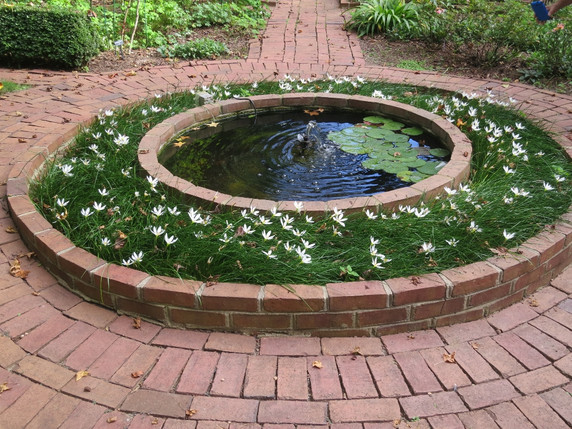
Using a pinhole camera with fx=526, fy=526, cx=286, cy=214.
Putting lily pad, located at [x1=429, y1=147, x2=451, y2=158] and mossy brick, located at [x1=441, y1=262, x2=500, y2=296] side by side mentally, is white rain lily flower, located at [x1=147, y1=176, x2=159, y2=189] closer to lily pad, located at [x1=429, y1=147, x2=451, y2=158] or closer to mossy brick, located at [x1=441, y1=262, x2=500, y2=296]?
mossy brick, located at [x1=441, y1=262, x2=500, y2=296]

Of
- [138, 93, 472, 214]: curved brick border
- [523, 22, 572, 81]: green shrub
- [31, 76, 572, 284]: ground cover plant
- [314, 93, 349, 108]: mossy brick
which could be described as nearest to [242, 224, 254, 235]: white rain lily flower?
[31, 76, 572, 284]: ground cover plant

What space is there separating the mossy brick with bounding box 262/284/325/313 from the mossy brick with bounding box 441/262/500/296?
63 centimetres

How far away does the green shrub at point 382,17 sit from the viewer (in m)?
7.27

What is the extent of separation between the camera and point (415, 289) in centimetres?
237

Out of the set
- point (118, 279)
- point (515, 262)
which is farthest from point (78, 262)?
point (515, 262)

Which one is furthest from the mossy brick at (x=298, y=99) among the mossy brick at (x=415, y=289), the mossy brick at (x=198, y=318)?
the mossy brick at (x=198, y=318)

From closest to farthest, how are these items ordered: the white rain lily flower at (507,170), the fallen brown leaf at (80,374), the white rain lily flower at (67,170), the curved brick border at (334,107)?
the fallen brown leaf at (80,374)
the curved brick border at (334,107)
the white rain lily flower at (67,170)
the white rain lily flower at (507,170)

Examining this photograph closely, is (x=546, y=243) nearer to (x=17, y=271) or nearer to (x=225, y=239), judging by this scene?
(x=225, y=239)

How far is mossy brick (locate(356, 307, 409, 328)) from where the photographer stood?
2.37 metres

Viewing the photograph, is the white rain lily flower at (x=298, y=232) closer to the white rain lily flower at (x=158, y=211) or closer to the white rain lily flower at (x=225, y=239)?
the white rain lily flower at (x=225, y=239)

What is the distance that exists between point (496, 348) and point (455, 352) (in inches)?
→ 7.5

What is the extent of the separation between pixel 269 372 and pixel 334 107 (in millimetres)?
3107

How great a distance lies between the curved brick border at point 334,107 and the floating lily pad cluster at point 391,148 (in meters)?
0.14

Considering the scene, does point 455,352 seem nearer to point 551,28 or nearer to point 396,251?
point 396,251
